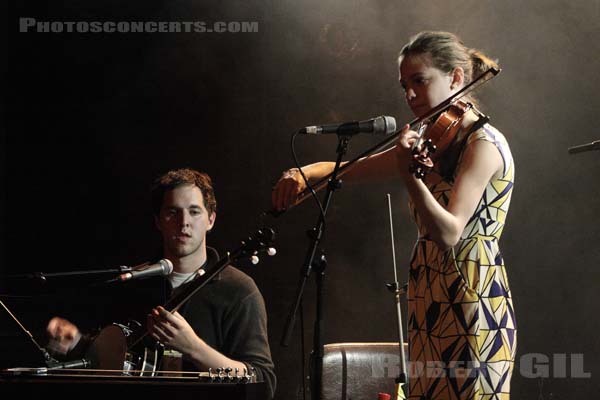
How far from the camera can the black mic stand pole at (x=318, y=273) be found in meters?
2.22

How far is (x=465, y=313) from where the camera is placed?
75.9 inches

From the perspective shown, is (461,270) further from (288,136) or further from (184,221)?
(288,136)

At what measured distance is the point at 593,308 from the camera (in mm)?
4328

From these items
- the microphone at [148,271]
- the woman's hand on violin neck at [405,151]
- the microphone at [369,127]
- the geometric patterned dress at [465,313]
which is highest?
the microphone at [369,127]

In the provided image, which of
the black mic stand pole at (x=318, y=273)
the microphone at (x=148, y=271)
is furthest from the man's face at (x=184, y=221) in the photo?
the black mic stand pole at (x=318, y=273)

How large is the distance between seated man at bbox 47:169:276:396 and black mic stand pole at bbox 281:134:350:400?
49cm

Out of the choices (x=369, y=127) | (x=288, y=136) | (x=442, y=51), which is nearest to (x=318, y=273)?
(x=369, y=127)

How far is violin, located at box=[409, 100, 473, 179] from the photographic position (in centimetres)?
197

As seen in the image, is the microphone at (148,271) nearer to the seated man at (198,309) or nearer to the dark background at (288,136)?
the seated man at (198,309)

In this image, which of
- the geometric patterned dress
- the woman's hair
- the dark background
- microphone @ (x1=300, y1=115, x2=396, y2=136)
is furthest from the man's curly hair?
the geometric patterned dress

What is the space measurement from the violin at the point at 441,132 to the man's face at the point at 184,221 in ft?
4.40

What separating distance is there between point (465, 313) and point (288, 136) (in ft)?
8.65

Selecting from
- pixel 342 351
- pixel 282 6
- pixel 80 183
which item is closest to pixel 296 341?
pixel 342 351

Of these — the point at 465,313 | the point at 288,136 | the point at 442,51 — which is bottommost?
the point at 465,313
